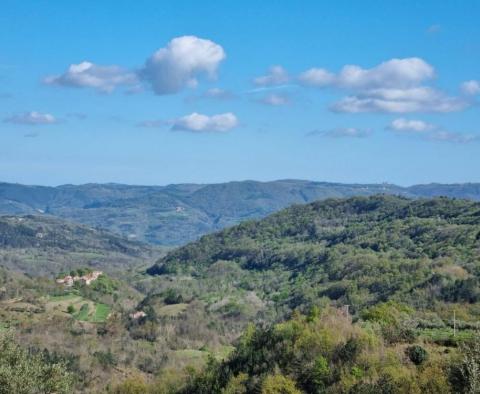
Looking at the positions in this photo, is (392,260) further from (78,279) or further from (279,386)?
(279,386)

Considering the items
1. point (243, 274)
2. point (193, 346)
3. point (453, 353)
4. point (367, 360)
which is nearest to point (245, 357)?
point (367, 360)

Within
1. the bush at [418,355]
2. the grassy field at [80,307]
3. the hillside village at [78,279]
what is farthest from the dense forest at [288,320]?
the hillside village at [78,279]

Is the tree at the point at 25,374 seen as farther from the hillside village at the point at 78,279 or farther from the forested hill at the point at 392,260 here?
the hillside village at the point at 78,279

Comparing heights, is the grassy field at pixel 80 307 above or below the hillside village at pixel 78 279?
below

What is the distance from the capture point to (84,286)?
13988cm

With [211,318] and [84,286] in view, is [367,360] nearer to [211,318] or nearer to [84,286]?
[211,318]

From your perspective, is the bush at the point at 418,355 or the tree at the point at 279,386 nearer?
the bush at the point at 418,355

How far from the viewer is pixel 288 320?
198 feet

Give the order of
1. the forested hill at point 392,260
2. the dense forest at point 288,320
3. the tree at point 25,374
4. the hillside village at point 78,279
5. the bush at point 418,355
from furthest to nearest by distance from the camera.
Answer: the hillside village at point 78,279, the forested hill at point 392,260, the dense forest at point 288,320, the bush at point 418,355, the tree at point 25,374

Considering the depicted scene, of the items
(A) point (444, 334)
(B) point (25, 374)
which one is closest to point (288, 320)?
(A) point (444, 334)

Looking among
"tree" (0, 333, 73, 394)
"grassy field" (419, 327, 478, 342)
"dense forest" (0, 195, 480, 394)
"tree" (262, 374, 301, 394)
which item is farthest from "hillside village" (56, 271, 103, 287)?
"grassy field" (419, 327, 478, 342)

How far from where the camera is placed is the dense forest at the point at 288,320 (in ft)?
123

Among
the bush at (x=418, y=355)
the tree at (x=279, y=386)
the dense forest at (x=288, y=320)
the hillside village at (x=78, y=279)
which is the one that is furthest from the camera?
the hillside village at (x=78, y=279)

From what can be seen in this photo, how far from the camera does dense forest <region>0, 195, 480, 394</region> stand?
123 feet
